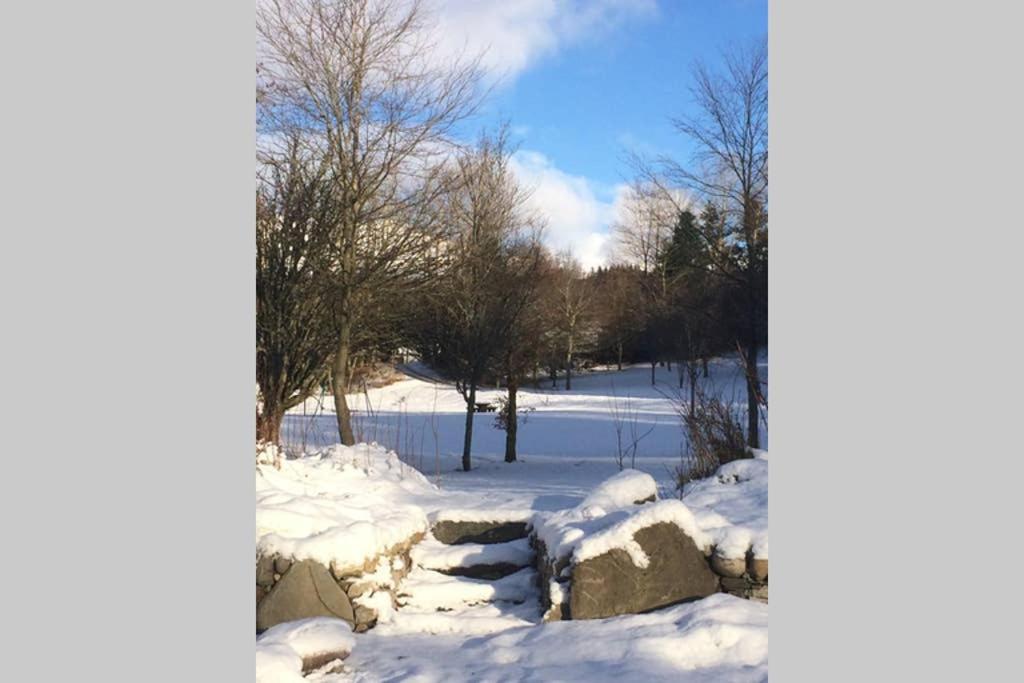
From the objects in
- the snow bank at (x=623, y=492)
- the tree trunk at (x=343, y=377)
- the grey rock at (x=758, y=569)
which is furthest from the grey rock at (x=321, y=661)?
the tree trunk at (x=343, y=377)

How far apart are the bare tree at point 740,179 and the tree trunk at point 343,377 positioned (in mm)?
2863

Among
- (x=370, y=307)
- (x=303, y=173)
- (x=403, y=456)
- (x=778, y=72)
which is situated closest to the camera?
(x=778, y=72)

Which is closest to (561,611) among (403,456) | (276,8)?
(276,8)

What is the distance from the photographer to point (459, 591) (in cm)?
324

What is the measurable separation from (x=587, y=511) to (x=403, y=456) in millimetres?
3631

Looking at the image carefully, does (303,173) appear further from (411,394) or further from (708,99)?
(411,394)

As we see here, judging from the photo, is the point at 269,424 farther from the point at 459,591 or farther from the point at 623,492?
the point at 623,492

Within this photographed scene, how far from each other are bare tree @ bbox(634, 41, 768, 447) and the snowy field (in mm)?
731

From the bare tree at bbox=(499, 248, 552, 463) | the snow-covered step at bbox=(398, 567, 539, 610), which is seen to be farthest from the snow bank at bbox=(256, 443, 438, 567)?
the bare tree at bbox=(499, 248, 552, 463)

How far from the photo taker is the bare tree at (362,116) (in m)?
3.82

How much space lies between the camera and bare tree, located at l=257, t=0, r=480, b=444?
3818 millimetres

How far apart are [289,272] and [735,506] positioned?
2664 mm

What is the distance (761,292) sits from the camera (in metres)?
2.43

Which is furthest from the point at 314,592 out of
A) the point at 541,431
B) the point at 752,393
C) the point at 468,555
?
the point at 541,431
